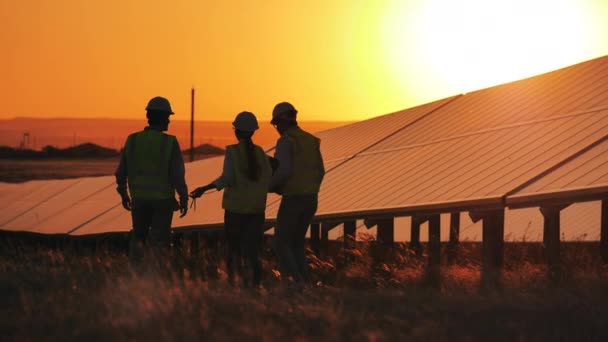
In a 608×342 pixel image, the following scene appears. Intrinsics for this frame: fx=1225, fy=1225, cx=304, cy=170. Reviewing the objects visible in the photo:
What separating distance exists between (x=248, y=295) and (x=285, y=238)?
1.56 m

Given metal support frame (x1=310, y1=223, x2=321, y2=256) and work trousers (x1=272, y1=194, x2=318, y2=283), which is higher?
work trousers (x1=272, y1=194, x2=318, y2=283)

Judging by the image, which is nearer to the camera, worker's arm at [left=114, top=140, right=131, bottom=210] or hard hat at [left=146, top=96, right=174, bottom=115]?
hard hat at [left=146, top=96, right=174, bottom=115]

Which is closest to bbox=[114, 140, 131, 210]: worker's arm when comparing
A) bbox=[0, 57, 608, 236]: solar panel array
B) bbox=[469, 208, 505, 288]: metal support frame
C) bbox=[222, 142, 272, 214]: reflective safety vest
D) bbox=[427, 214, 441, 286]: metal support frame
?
bbox=[222, 142, 272, 214]: reflective safety vest

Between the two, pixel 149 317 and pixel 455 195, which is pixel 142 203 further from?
pixel 455 195

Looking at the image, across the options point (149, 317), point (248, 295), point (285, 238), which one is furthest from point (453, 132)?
point (149, 317)

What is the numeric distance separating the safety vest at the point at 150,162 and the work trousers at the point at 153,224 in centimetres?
8

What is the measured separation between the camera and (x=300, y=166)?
11.8 metres

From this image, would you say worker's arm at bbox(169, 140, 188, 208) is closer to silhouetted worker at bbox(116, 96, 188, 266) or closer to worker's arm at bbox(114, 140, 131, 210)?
silhouetted worker at bbox(116, 96, 188, 266)

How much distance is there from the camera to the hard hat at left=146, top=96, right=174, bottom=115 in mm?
11188

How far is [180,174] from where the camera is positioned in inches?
448

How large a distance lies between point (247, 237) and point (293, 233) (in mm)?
518

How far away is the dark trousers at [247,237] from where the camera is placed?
11.5 m

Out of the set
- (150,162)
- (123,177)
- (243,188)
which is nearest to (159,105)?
(150,162)

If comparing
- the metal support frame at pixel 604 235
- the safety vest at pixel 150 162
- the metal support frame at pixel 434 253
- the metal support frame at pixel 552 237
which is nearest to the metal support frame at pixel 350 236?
the metal support frame at pixel 434 253
